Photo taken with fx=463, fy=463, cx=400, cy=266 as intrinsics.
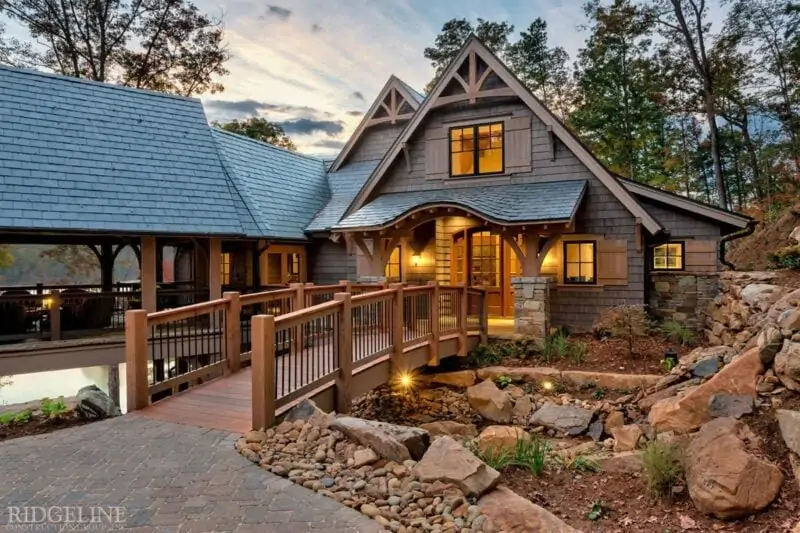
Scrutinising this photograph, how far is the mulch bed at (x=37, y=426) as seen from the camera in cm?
529

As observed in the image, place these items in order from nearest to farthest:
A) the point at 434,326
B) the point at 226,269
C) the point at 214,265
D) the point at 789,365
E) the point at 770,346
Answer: the point at 789,365 → the point at 770,346 → the point at 434,326 → the point at 214,265 → the point at 226,269

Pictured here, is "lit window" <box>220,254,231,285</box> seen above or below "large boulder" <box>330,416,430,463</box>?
above

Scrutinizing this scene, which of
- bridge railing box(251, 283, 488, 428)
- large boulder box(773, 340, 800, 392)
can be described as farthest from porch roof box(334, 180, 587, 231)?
large boulder box(773, 340, 800, 392)

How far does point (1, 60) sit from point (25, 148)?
11.1 metres

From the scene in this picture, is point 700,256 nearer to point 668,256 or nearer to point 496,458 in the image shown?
point 668,256

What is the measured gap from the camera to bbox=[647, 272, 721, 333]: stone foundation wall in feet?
32.9

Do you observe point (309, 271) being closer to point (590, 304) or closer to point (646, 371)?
point (590, 304)

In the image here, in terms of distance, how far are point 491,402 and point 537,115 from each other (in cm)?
678

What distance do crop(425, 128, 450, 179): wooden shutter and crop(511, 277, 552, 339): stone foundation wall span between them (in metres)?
3.89

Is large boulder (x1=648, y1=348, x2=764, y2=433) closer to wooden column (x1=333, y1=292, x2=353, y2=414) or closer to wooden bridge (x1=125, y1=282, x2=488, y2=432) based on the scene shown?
wooden bridge (x1=125, y1=282, x2=488, y2=432)

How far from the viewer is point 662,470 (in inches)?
150

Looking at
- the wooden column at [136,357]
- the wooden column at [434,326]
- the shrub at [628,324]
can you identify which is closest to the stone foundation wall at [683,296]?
the shrub at [628,324]

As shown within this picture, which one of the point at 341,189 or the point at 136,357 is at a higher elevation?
the point at 341,189

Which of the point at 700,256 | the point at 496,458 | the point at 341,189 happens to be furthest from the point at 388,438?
the point at 341,189
